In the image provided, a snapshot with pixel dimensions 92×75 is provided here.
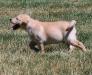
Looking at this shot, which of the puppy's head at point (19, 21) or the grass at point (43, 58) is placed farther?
the puppy's head at point (19, 21)

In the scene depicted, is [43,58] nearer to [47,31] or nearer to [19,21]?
[47,31]

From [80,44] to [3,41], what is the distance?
6.61 ft

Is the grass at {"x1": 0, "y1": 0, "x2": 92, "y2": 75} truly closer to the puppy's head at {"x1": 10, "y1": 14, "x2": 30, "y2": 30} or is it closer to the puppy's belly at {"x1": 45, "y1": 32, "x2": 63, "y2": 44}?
the puppy's belly at {"x1": 45, "y1": 32, "x2": 63, "y2": 44}

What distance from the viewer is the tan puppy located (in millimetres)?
10508

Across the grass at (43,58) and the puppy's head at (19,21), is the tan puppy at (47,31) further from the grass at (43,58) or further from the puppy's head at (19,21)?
the grass at (43,58)

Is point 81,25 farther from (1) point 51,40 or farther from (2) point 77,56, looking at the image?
(2) point 77,56

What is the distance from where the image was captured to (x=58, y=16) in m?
19.2

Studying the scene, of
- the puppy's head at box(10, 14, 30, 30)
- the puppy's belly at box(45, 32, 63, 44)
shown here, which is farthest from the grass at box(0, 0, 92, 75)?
the puppy's head at box(10, 14, 30, 30)

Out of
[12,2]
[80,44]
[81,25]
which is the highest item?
[80,44]

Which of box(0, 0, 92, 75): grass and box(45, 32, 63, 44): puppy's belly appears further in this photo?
box(45, 32, 63, 44): puppy's belly

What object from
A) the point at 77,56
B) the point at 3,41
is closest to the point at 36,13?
the point at 3,41

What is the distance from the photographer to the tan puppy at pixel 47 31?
1051cm

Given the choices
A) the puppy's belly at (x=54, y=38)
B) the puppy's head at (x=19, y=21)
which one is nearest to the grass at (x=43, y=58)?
the puppy's belly at (x=54, y=38)

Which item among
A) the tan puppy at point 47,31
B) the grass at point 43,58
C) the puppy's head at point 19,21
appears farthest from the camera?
the puppy's head at point 19,21
